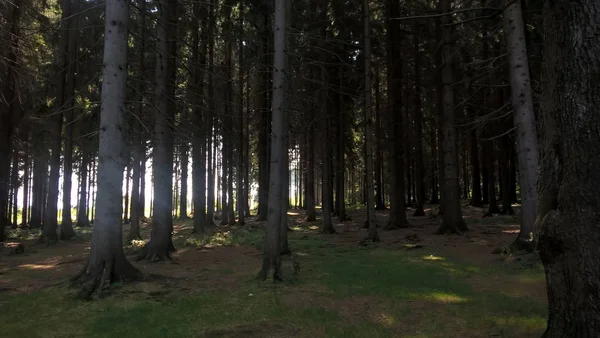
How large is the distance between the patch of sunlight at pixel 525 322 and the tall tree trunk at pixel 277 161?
449cm

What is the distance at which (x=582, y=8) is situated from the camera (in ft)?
12.4

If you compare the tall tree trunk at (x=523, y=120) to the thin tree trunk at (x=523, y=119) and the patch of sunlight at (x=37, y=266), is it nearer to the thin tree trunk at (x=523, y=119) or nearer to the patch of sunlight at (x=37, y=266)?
the thin tree trunk at (x=523, y=119)

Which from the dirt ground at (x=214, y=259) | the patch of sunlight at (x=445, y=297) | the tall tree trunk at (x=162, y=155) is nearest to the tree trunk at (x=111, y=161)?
the dirt ground at (x=214, y=259)

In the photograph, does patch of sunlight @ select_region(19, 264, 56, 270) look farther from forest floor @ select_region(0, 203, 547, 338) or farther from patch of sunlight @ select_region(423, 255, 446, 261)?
patch of sunlight @ select_region(423, 255, 446, 261)

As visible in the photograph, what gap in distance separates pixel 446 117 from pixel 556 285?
13274 mm

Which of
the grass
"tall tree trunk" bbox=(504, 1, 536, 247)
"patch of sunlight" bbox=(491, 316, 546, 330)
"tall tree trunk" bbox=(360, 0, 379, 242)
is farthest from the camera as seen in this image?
"tall tree trunk" bbox=(360, 0, 379, 242)

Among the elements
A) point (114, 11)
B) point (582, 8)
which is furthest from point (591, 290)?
point (114, 11)

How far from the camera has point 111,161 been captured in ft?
27.9

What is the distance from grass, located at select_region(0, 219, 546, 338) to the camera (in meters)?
5.57

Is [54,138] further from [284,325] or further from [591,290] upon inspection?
[591,290]

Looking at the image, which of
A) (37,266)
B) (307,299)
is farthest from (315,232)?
(307,299)

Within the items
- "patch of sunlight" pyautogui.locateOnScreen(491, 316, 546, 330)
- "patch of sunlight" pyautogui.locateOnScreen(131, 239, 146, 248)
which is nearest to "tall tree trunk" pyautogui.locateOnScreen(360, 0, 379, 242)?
"patch of sunlight" pyautogui.locateOnScreen(131, 239, 146, 248)

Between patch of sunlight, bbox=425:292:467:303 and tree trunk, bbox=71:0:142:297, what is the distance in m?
5.84

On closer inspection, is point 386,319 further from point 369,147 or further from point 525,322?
point 369,147
